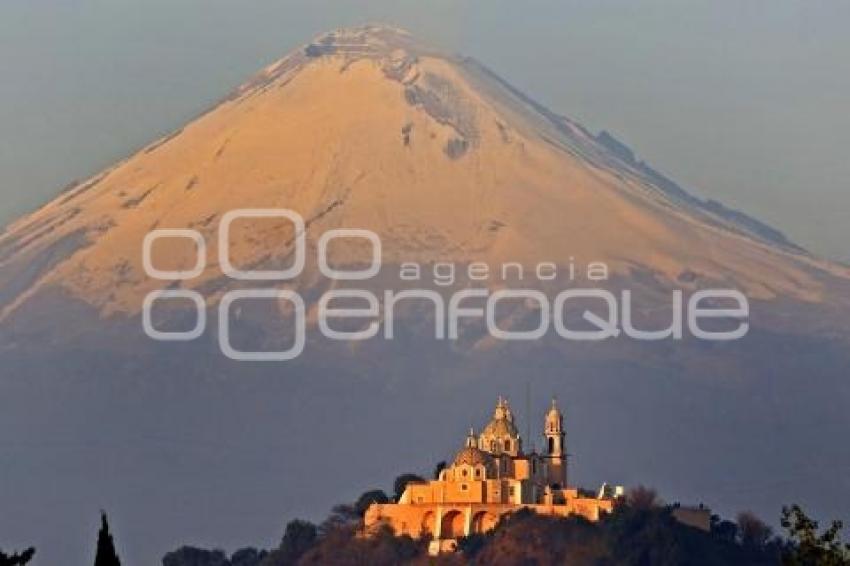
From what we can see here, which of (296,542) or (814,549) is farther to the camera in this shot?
(296,542)

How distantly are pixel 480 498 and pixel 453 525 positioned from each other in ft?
3.86

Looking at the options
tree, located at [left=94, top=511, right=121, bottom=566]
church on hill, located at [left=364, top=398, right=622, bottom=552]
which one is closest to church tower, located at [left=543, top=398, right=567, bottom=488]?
church on hill, located at [left=364, top=398, right=622, bottom=552]

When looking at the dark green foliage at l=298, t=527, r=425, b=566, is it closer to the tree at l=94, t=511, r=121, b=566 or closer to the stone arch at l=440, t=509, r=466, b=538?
the stone arch at l=440, t=509, r=466, b=538

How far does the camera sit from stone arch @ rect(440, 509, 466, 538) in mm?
128000

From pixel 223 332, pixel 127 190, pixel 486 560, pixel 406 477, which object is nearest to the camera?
pixel 486 560

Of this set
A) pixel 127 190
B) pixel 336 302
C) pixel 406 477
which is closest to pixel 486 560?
pixel 406 477

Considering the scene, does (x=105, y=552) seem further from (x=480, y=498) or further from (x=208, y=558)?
(x=208, y=558)

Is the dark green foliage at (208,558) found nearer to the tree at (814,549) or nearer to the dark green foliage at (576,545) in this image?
the dark green foliage at (576,545)

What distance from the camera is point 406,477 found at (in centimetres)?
13738

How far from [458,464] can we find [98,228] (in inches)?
2405

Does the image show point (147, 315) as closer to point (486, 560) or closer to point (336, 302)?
point (336, 302)

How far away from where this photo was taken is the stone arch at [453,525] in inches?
5039

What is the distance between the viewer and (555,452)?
13188cm

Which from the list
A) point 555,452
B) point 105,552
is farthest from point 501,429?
point 105,552
